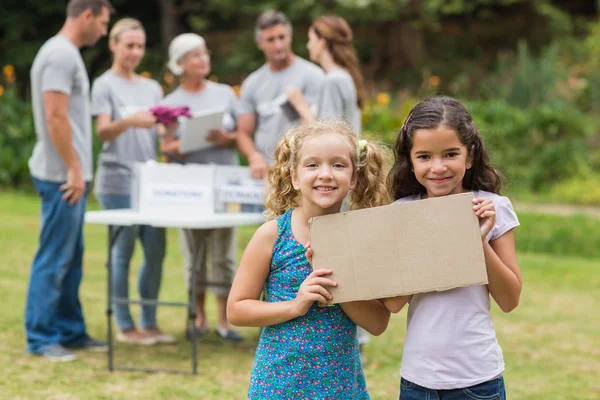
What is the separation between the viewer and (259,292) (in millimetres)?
2551

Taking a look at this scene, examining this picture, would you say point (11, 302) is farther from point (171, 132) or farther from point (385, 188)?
point (385, 188)

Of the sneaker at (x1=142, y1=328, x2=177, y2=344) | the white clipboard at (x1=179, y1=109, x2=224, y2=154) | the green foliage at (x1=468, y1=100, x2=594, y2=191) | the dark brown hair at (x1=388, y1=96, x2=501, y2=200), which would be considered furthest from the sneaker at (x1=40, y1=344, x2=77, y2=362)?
the green foliage at (x1=468, y1=100, x2=594, y2=191)

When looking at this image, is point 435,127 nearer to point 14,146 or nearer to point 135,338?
point 135,338

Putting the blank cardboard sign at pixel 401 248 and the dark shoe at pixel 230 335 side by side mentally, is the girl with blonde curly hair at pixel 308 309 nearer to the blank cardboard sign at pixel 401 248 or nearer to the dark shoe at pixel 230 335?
the blank cardboard sign at pixel 401 248

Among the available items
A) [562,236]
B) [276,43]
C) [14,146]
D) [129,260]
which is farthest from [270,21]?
[14,146]

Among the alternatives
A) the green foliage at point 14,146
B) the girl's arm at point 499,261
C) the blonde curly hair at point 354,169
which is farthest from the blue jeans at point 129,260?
the green foliage at point 14,146

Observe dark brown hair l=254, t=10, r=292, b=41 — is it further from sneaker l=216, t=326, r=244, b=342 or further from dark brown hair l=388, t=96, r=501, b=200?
dark brown hair l=388, t=96, r=501, b=200

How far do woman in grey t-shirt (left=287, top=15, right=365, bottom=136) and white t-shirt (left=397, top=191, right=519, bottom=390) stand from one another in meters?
2.40

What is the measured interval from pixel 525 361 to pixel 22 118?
9.68 meters

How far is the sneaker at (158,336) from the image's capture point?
5535mm

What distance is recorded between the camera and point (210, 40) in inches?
721

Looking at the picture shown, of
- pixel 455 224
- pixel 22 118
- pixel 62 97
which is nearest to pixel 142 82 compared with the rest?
pixel 62 97

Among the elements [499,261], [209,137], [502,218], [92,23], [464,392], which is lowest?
[464,392]

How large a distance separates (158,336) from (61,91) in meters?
1.64
